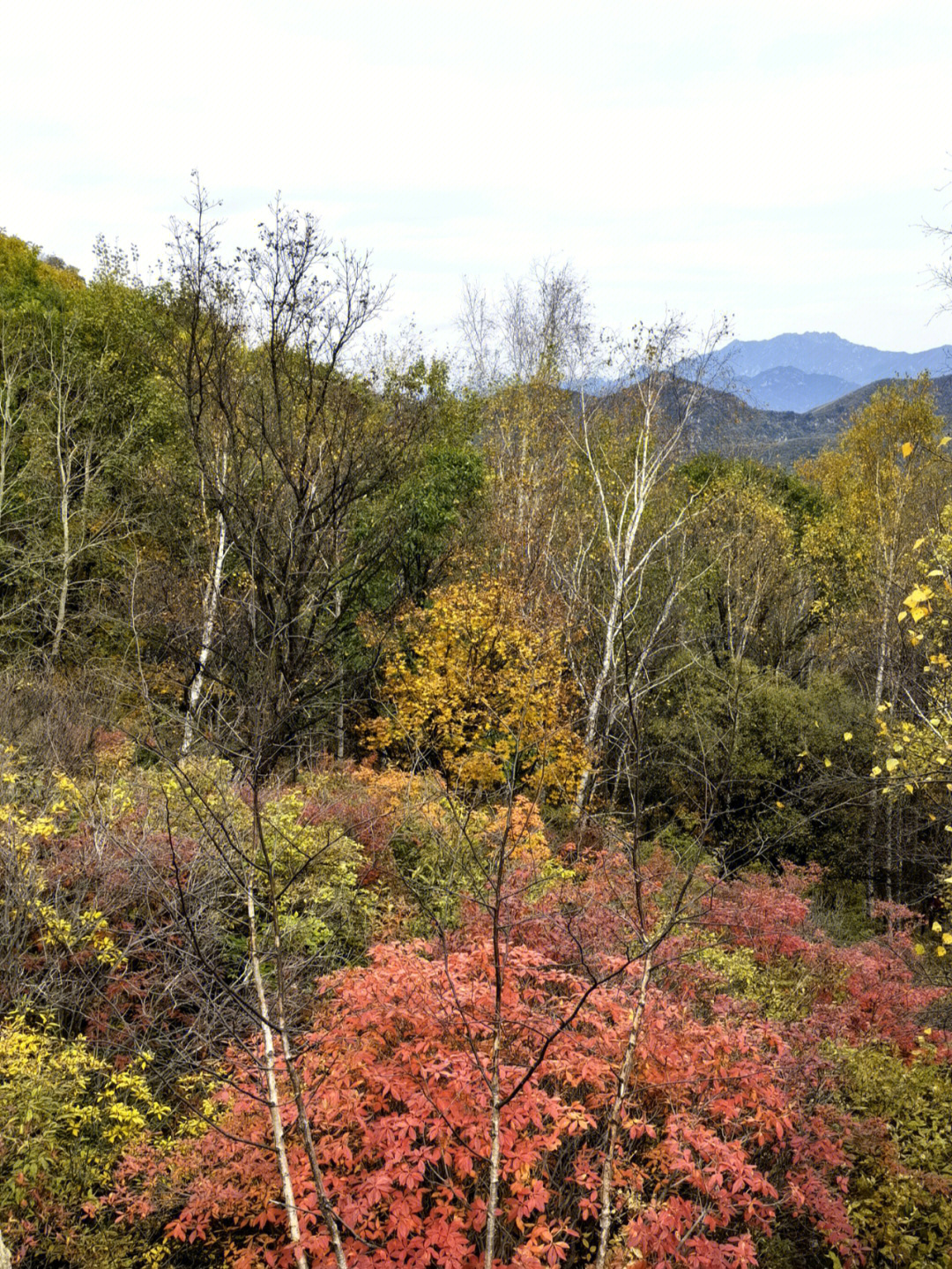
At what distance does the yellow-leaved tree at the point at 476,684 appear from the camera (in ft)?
46.5

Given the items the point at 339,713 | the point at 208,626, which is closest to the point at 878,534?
the point at 339,713

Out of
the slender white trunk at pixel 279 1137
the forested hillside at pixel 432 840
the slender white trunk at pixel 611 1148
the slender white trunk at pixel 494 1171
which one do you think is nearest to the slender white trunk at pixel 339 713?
the forested hillside at pixel 432 840

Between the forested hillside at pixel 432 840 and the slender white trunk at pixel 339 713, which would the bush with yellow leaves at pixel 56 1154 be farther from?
the slender white trunk at pixel 339 713

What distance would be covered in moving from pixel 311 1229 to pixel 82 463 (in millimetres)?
18510

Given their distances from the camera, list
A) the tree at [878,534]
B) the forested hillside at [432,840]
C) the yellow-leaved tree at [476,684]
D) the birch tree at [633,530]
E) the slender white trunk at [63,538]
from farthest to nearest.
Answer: the tree at [878,534] → the slender white trunk at [63,538] → the yellow-leaved tree at [476,684] → the birch tree at [633,530] → the forested hillside at [432,840]

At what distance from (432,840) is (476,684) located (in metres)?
5.51

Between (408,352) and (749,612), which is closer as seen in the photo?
(749,612)

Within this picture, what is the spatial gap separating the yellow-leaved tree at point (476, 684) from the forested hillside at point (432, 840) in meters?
0.11

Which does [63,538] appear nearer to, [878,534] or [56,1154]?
[56,1154]

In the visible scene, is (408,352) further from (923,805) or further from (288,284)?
(923,805)

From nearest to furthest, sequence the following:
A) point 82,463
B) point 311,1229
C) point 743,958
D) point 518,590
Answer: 1. point 311,1229
2. point 743,958
3. point 518,590
4. point 82,463

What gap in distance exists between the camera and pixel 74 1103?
5.80m

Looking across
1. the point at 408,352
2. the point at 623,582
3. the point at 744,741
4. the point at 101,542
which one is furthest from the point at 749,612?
the point at 101,542

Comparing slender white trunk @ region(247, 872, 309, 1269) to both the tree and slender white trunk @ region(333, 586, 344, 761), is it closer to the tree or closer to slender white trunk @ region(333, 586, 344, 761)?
the tree
